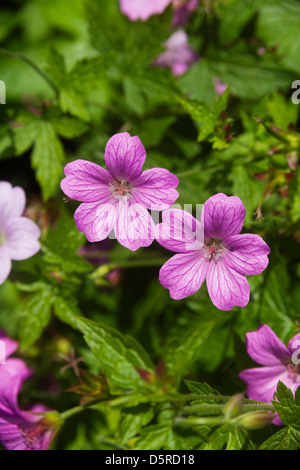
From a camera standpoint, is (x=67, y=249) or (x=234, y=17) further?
(x=234, y=17)

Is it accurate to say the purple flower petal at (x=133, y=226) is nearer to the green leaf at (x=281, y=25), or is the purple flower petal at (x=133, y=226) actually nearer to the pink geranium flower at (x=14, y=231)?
the pink geranium flower at (x=14, y=231)

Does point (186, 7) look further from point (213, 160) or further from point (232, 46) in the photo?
point (213, 160)

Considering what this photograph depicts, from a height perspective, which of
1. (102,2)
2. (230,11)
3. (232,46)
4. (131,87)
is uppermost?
(102,2)

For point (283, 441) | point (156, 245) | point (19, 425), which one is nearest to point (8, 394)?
point (19, 425)

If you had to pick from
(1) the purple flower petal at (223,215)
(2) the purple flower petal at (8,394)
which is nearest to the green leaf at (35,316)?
(2) the purple flower petal at (8,394)

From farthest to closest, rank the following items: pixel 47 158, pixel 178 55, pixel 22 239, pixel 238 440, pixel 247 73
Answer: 1. pixel 178 55
2. pixel 247 73
3. pixel 47 158
4. pixel 22 239
5. pixel 238 440

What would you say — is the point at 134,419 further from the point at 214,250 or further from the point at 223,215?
the point at 223,215
